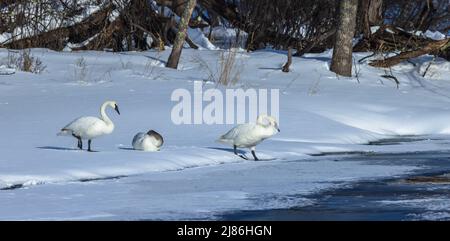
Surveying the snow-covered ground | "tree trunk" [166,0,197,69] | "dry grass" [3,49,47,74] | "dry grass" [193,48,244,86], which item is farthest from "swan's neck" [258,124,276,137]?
"tree trunk" [166,0,197,69]

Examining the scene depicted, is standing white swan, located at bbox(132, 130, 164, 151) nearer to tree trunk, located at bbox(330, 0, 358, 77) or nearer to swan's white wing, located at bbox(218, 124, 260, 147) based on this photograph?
swan's white wing, located at bbox(218, 124, 260, 147)

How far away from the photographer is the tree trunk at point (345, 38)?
23.4 m

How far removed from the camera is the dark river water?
859 centimetres

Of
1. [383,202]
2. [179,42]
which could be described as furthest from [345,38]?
[383,202]

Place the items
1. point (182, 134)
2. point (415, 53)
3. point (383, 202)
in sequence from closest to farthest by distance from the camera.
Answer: point (383, 202) < point (182, 134) < point (415, 53)

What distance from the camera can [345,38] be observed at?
2352 cm

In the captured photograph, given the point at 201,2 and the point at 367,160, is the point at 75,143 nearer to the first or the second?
the point at 367,160

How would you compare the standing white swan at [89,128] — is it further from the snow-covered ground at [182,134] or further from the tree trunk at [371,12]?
the tree trunk at [371,12]

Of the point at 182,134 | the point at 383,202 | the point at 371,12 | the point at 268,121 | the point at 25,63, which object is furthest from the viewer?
the point at 371,12

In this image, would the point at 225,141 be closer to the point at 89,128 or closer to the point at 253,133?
the point at 253,133

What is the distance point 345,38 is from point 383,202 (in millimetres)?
14388

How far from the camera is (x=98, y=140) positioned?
14.8m

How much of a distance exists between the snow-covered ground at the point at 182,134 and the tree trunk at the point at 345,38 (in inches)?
13.2

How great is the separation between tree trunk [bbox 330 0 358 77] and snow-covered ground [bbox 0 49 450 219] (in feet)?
1.10
